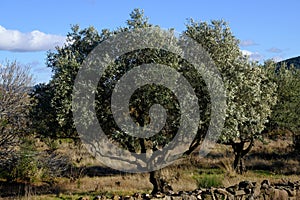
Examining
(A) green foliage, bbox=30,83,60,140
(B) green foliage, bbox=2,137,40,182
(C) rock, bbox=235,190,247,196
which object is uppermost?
(A) green foliage, bbox=30,83,60,140

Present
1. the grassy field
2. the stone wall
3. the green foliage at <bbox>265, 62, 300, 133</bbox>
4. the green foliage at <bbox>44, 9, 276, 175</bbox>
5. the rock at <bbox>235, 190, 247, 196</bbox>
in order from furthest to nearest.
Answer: the green foliage at <bbox>265, 62, 300, 133</bbox> < the grassy field < the green foliage at <bbox>44, 9, 276, 175</bbox> < the rock at <bbox>235, 190, 247, 196</bbox> < the stone wall

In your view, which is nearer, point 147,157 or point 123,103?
point 123,103

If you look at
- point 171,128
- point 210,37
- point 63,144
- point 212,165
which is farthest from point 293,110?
point 63,144

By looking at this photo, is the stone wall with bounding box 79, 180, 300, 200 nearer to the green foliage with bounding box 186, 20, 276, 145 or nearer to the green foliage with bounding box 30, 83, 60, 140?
the green foliage with bounding box 186, 20, 276, 145

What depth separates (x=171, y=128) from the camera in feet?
52.2

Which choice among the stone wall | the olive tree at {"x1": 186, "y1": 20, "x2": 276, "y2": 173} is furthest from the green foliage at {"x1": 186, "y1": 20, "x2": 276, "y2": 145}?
the stone wall

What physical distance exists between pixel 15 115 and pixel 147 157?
6454mm

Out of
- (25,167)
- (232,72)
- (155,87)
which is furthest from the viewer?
(25,167)

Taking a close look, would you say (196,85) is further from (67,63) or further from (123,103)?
(67,63)

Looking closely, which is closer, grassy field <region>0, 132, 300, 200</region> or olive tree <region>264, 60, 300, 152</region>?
grassy field <region>0, 132, 300, 200</region>

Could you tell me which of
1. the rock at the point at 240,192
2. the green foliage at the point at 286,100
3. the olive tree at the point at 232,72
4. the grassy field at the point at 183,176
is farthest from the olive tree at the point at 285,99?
the rock at the point at 240,192

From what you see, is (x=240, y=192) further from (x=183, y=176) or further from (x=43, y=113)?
(x=183, y=176)

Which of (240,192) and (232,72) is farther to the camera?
(232,72)

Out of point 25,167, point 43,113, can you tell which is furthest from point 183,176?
point 43,113
